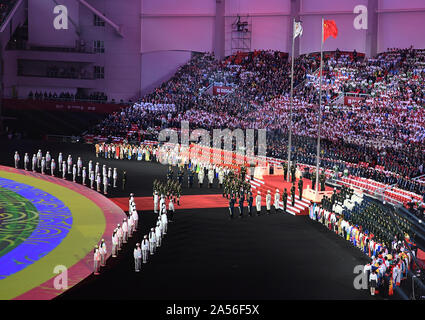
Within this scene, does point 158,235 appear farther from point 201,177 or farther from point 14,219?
point 201,177

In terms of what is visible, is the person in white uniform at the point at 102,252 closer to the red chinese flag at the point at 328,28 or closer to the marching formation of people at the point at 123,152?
the red chinese flag at the point at 328,28

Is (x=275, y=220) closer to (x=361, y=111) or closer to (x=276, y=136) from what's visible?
(x=276, y=136)

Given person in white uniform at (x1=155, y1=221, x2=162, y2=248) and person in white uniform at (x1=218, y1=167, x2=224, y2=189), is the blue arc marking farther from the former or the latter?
person in white uniform at (x1=218, y1=167, x2=224, y2=189)

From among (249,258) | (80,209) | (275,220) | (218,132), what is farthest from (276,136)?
(249,258)

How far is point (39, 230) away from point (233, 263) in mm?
8990

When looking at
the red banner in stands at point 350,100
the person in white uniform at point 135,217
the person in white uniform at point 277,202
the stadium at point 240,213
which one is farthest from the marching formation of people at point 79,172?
the red banner in stands at point 350,100

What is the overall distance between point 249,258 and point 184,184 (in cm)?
1542

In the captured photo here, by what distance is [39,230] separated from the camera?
2406cm

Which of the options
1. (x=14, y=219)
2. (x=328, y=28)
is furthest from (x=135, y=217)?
(x=328, y=28)

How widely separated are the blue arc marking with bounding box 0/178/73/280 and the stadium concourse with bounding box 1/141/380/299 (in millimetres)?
2862

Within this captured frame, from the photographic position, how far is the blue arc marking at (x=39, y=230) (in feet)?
64.7

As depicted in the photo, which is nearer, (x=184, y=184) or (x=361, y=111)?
(x=184, y=184)

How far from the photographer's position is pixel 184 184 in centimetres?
3600
